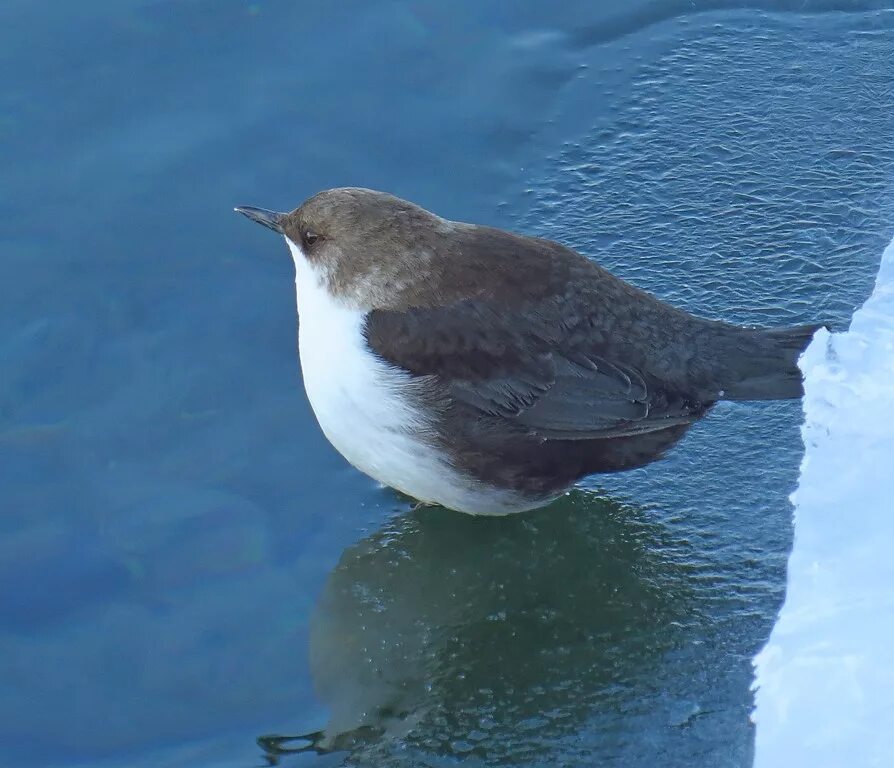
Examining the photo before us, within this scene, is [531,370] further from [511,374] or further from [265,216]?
[265,216]

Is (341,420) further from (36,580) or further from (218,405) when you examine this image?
(36,580)

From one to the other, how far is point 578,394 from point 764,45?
2.74 metres

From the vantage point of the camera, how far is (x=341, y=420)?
4137mm

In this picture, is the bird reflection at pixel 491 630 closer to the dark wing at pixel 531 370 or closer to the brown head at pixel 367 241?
the dark wing at pixel 531 370

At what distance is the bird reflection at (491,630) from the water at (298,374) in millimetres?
10

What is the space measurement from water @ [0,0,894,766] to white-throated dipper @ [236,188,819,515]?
227 mm

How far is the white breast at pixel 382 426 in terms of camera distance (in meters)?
4.10

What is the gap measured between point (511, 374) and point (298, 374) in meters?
0.96

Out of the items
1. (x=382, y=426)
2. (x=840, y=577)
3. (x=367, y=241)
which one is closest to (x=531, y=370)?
(x=382, y=426)

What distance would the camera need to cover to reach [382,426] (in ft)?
13.5

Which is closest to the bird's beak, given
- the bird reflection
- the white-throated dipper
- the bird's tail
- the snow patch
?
the white-throated dipper

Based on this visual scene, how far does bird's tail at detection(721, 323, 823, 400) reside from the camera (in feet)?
13.6

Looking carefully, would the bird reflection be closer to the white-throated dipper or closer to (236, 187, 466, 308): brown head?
the white-throated dipper

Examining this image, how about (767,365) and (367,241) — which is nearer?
(767,365)
